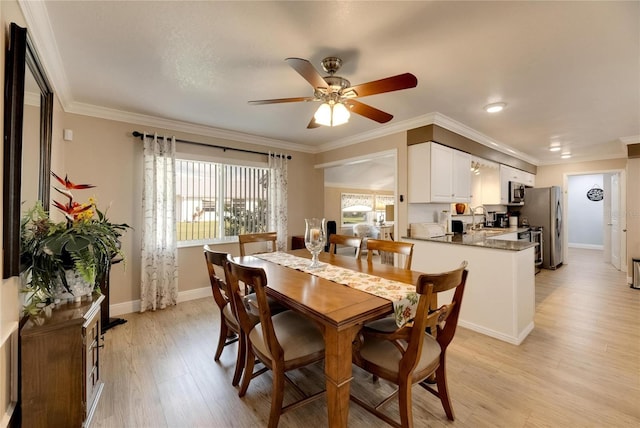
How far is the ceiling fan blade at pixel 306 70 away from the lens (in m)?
1.56

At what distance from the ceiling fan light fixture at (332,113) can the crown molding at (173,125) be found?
229cm

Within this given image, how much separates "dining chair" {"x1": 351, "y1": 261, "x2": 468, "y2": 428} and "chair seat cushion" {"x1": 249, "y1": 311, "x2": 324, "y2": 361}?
25 cm

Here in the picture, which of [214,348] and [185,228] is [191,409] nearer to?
[214,348]

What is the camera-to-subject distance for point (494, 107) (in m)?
3.01

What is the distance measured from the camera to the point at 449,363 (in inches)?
88.7

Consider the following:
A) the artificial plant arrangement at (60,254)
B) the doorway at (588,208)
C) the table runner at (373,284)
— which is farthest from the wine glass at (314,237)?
the doorway at (588,208)

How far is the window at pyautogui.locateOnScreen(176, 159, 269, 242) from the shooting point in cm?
390

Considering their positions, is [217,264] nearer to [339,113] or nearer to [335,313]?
[335,313]

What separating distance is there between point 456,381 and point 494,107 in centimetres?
276

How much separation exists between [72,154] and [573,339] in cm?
556

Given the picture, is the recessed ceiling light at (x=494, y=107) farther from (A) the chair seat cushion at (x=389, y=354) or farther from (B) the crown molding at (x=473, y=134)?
(A) the chair seat cushion at (x=389, y=354)

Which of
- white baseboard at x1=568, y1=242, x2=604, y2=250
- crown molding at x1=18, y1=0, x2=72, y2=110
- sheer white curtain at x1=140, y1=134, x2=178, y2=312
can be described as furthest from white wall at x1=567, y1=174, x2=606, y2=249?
crown molding at x1=18, y1=0, x2=72, y2=110

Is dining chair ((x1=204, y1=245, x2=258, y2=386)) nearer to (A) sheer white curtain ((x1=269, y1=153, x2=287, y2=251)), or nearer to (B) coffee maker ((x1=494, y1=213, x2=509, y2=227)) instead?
(A) sheer white curtain ((x1=269, y1=153, x2=287, y2=251))

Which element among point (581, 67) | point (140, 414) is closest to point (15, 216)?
point (140, 414)
